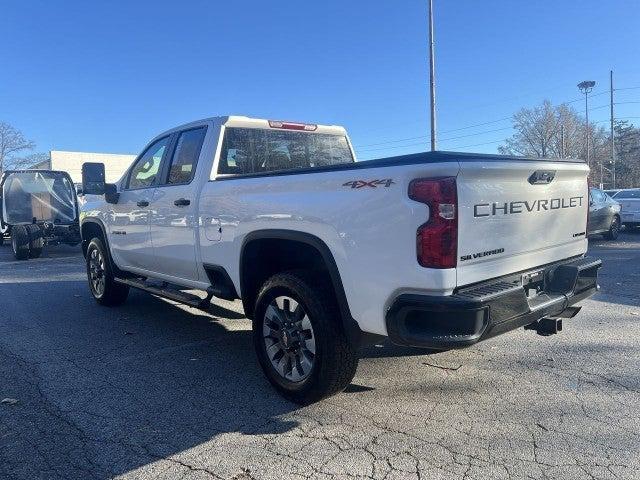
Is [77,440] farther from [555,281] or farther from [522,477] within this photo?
[555,281]

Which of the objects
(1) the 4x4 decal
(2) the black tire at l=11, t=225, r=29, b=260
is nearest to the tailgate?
(1) the 4x4 decal

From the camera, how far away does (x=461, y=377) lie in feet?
13.6

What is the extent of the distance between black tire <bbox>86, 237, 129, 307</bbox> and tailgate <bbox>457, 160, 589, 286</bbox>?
485cm

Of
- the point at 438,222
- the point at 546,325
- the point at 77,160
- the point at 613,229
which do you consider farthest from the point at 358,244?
the point at 77,160

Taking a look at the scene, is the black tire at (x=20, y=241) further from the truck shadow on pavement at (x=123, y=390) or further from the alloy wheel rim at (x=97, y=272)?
the truck shadow on pavement at (x=123, y=390)

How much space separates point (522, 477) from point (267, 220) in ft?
7.30

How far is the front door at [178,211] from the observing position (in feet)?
15.6

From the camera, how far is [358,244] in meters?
3.14

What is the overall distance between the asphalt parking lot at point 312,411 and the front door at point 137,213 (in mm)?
843

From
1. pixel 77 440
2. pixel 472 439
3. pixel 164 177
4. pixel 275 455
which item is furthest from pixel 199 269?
pixel 472 439

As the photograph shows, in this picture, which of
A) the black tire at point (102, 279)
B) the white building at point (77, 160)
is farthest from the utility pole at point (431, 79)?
the white building at point (77, 160)

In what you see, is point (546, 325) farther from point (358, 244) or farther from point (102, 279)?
point (102, 279)

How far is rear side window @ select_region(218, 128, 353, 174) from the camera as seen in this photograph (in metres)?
4.90

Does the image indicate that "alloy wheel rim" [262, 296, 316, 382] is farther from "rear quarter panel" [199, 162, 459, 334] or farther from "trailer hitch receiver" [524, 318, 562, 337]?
"trailer hitch receiver" [524, 318, 562, 337]
